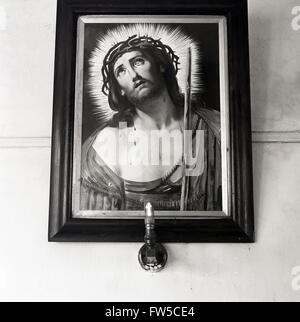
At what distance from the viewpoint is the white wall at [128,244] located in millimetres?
969

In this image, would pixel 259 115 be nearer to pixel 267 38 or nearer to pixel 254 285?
pixel 267 38

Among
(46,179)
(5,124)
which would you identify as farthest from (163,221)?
(5,124)

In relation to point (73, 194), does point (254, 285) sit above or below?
below

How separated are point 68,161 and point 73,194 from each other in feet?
0.27

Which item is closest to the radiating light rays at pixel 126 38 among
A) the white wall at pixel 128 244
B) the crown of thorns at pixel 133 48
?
the crown of thorns at pixel 133 48

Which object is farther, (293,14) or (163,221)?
(293,14)

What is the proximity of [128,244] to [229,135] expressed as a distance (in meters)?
0.36

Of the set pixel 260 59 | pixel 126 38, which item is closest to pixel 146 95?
pixel 126 38

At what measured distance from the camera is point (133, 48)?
3.47 feet

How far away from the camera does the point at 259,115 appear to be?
1058mm

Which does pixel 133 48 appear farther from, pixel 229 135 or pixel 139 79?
pixel 229 135

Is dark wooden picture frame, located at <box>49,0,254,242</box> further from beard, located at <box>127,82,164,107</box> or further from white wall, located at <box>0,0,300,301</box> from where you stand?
beard, located at <box>127,82,164,107</box>

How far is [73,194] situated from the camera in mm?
995

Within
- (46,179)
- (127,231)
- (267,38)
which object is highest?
(267,38)
